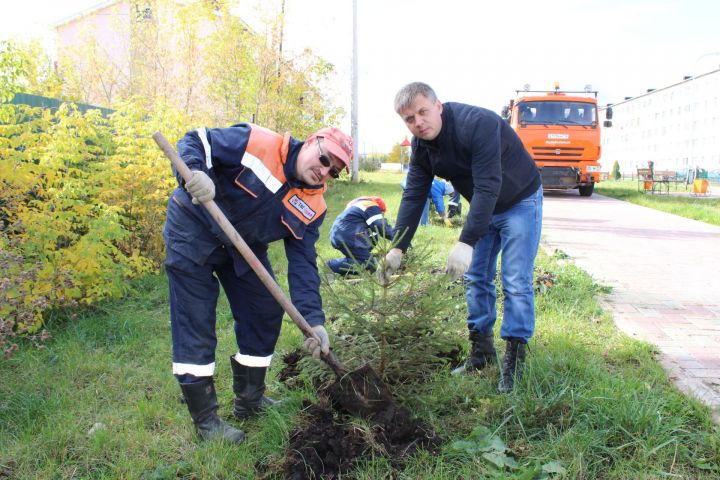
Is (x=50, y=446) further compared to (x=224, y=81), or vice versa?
(x=224, y=81)

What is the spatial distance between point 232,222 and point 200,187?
0.41 metres

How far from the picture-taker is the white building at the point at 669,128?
4634 cm

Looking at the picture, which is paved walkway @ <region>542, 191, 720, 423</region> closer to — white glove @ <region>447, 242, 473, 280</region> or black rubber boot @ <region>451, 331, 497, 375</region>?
black rubber boot @ <region>451, 331, 497, 375</region>

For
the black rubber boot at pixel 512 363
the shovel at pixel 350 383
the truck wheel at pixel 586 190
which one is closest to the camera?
the shovel at pixel 350 383

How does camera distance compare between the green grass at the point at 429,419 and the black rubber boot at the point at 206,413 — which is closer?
the green grass at the point at 429,419

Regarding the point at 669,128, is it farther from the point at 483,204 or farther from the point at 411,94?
the point at 411,94

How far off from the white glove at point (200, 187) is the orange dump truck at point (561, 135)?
14.1 m

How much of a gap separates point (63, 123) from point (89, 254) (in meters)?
1.19

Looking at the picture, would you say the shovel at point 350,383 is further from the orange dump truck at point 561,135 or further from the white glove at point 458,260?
the orange dump truck at point 561,135

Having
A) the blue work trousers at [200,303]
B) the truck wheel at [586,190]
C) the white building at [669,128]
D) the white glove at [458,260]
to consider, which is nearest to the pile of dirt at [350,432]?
the blue work trousers at [200,303]

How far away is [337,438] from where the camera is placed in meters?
2.50

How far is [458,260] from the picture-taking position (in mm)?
2883

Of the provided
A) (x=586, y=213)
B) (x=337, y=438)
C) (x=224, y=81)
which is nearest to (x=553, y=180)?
(x=586, y=213)

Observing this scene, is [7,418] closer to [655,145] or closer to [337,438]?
[337,438]
